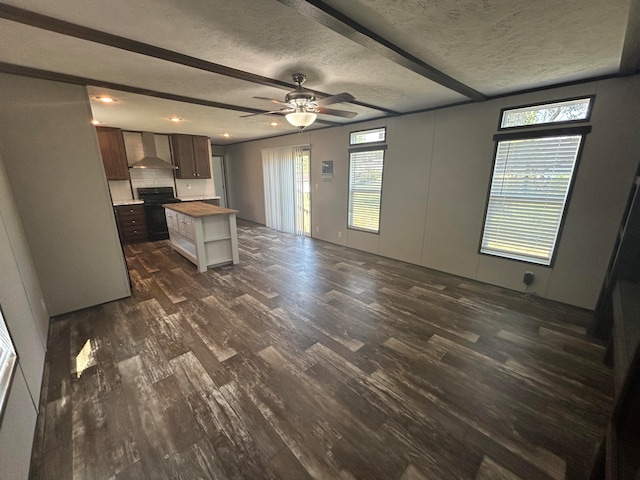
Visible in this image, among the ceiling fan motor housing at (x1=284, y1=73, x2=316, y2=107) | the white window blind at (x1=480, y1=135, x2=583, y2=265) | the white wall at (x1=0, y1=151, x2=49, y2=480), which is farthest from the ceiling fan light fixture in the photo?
the white window blind at (x1=480, y1=135, x2=583, y2=265)

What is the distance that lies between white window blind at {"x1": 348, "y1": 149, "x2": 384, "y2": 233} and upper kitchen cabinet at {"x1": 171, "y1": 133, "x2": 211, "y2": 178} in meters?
4.06

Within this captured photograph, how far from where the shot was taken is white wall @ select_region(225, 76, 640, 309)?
261cm

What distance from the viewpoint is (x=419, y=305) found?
10.2 feet

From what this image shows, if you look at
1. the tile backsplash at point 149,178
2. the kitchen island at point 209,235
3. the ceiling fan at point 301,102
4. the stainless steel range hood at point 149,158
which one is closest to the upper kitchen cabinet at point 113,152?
→ the stainless steel range hood at point 149,158

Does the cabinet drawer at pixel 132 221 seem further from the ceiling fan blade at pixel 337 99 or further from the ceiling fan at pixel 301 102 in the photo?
the ceiling fan blade at pixel 337 99

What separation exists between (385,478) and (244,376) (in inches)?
46.4

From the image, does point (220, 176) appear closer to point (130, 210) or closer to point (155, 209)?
point (155, 209)

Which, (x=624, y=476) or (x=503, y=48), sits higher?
(x=503, y=48)

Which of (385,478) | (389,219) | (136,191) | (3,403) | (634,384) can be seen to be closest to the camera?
(634,384)

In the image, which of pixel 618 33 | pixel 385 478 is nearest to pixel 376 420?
pixel 385 478

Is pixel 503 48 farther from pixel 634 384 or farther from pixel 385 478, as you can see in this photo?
pixel 385 478

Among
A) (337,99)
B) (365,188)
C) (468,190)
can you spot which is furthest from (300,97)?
(365,188)

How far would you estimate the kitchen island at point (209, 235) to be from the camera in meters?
4.06

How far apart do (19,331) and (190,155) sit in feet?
18.4
